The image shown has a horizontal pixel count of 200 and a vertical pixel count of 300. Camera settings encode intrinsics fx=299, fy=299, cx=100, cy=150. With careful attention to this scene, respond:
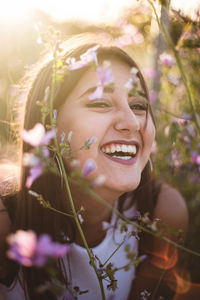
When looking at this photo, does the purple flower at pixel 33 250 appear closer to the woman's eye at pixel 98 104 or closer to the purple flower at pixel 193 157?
the woman's eye at pixel 98 104

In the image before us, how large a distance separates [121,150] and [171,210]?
0.74 m

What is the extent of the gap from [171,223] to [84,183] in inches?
48.6

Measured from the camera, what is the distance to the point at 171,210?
5.59 ft

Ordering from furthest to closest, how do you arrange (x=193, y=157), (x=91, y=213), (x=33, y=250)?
(x=193, y=157), (x=91, y=213), (x=33, y=250)

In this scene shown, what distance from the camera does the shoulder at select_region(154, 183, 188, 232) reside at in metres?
1.69

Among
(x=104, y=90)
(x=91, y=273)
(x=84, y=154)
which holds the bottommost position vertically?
(x=91, y=273)

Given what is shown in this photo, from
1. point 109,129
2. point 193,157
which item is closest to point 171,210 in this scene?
point 193,157

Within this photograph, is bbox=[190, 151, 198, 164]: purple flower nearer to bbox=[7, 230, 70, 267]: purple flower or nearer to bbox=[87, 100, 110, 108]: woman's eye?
bbox=[87, 100, 110, 108]: woman's eye

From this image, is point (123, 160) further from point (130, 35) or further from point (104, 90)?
point (130, 35)

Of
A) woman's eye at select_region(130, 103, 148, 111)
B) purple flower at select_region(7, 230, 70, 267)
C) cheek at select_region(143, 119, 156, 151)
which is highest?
woman's eye at select_region(130, 103, 148, 111)

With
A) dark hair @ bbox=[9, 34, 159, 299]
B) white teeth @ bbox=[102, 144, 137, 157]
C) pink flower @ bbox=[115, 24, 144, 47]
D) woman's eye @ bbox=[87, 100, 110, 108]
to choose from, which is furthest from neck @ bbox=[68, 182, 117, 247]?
pink flower @ bbox=[115, 24, 144, 47]

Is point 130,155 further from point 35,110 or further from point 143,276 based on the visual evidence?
point 143,276

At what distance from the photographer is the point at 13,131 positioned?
5.00ft

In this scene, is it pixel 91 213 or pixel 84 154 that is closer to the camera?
pixel 84 154
